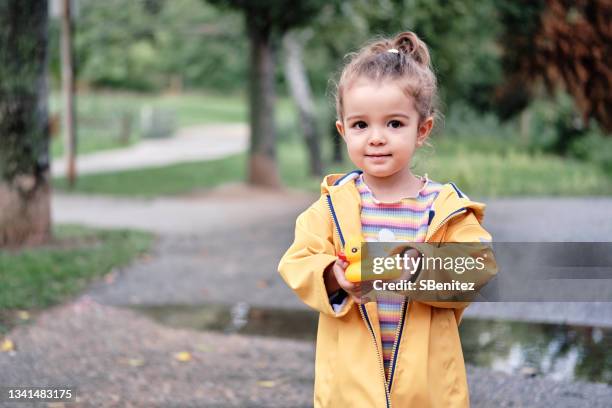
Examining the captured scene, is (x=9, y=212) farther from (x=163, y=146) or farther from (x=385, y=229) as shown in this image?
(x=163, y=146)

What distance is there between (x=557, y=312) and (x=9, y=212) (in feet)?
17.0

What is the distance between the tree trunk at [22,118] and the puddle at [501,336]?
2.42 meters

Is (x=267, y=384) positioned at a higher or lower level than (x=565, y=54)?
lower

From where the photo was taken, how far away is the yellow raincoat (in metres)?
2.37

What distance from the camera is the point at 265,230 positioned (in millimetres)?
10219

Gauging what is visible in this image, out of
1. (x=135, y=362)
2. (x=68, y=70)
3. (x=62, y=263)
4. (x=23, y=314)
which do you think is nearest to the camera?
(x=135, y=362)

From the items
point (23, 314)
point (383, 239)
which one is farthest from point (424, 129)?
point (23, 314)

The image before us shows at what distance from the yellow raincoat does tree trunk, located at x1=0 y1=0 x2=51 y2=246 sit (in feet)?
20.2

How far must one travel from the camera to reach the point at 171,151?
1056 inches

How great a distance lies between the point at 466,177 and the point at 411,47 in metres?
11.7

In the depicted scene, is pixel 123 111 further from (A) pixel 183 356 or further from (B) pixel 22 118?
(A) pixel 183 356

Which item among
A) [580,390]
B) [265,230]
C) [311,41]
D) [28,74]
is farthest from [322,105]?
[580,390]

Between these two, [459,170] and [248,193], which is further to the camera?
[459,170]

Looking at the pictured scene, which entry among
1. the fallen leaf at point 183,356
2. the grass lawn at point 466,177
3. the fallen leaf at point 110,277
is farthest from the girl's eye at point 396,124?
the grass lawn at point 466,177
